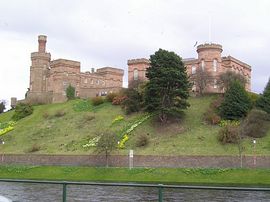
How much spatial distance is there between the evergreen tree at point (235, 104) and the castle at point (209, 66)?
10.9 meters

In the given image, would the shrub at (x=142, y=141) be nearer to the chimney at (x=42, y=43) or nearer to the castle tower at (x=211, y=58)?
the castle tower at (x=211, y=58)

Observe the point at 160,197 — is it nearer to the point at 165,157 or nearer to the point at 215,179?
the point at 215,179

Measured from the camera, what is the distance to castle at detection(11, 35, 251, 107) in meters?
86.3

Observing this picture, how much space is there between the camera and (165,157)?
180ft

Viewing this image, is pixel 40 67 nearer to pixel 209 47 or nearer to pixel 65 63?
pixel 65 63

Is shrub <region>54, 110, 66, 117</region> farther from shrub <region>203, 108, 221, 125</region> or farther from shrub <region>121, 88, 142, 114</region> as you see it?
shrub <region>203, 108, 221, 125</region>

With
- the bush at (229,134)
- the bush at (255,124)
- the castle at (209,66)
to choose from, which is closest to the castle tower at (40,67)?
the castle at (209,66)

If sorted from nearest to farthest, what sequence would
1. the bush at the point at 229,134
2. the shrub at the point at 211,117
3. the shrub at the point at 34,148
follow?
the bush at the point at 229,134, the shrub at the point at 211,117, the shrub at the point at 34,148

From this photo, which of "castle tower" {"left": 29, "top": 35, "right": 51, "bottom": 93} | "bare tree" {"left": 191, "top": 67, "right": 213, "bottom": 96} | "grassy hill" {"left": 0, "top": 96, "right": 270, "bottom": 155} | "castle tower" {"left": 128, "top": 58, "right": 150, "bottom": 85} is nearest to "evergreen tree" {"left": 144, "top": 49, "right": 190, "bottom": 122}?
"grassy hill" {"left": 0, "top": 96, "right": 270, "bottom": 155}

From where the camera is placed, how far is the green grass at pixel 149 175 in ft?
148

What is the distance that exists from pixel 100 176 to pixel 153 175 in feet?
18.8

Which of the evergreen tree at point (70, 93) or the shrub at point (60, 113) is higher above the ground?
the evergreen tree at point (70, 93)

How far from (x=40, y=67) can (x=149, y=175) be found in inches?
2695

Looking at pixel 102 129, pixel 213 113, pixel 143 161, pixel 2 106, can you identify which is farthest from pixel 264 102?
pixel 2 106
